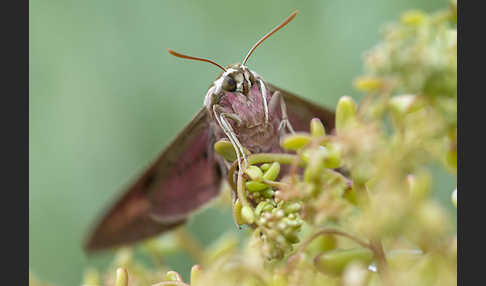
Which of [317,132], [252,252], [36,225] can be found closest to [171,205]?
[252,252]

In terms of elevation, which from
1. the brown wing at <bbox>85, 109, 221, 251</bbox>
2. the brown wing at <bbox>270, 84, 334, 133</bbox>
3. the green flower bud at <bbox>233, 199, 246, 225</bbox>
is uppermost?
the green flower bud at <bbox>233, 199, 246, 225</bbox>

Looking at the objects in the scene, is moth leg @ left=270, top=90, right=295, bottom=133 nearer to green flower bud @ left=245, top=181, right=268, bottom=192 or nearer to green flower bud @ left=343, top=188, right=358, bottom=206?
green flower bud @ left=245, top=181, right=268, bottom=192

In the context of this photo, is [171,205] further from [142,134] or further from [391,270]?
[391,270]

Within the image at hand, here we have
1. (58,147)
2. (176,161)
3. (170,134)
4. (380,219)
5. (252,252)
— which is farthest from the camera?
(58,147)

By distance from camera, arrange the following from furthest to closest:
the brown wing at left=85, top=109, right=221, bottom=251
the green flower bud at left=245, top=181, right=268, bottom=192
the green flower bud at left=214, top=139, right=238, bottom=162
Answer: the brown wing at left=85, top=109, right=221, bottom=251 < the green flower bud at left=214, top=139, right=238, bottom=162 < the green flower bud at left=245, top=181, right=268, bottom=192

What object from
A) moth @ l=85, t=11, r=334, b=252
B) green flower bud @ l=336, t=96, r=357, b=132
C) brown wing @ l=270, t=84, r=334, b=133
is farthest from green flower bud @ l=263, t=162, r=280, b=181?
brown wing @ l=270, t=84, r=334, b=133

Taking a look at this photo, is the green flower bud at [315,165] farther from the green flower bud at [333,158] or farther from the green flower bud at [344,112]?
the green flower bud at [344,112]

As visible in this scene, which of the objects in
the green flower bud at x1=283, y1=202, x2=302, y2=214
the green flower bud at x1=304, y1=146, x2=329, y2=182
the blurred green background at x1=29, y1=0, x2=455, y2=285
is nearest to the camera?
the green flower bud at x1=304, y1=146, x2=329, y2=182

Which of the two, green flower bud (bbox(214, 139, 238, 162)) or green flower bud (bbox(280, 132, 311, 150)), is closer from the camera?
green flower bud (bbox(280, 132, 311, 150))
